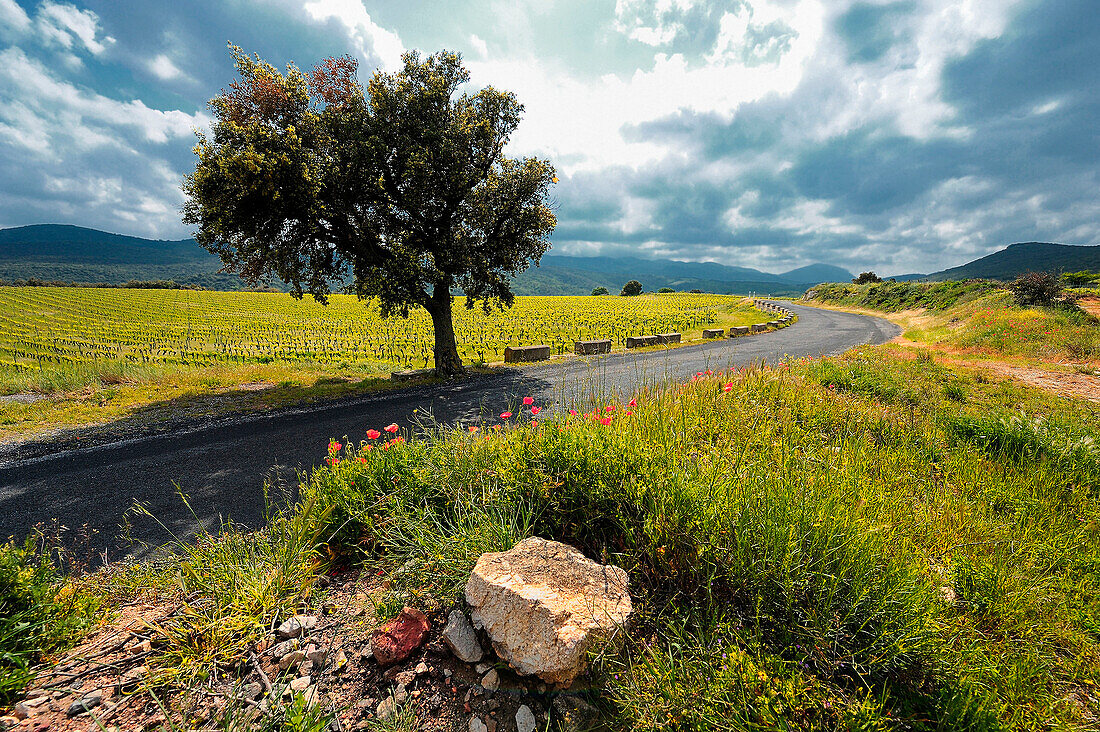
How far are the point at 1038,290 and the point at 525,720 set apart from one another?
34.1 m

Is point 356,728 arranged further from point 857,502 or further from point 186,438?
point 186,438

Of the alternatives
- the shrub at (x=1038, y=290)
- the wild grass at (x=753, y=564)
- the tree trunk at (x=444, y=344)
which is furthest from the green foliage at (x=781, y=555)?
the shrub at (x=1038, y=290)

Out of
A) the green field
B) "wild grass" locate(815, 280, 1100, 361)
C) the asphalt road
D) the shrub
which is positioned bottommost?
the asphalt road

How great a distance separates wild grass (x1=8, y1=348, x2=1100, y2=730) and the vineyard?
1449cm

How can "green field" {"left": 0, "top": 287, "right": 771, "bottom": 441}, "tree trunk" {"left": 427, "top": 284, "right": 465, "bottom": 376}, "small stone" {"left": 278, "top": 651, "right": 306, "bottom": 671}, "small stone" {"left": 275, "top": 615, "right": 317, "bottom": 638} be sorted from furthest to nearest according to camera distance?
1. "tree trunk" {"left": 427, "top": 284, "right": 465, "bottom": 376}
2. "green field" {"left": 0, "top": 287, "right": 771, "bottom": 441}
3. "small stone" {"left": 275, "top": 615, "right": 317, "bottom": 638}
4. "small stone" {"left": 278, "top": 651, "right": 306, "bottom": 671}

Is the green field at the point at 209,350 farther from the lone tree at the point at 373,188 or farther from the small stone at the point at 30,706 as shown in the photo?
the small stone at the point at 30,706

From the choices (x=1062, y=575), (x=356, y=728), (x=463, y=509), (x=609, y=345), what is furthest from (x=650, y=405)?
(x=609, y=345)

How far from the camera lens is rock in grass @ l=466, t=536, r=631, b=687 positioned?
2307 millimetres

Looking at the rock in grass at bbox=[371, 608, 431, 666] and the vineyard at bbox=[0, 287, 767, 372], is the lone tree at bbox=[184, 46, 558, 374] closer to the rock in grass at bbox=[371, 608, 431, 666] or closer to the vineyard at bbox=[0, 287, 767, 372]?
the vineyard at bbox=[0, 287, 767, 372]

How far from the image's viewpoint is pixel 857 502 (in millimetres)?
3488

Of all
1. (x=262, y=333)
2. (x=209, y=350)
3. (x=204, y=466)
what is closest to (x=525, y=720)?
(x=204, y=466)

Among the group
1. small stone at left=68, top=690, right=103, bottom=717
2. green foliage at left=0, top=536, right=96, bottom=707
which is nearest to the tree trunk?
green foliage at left=0, top=536, right=96, bottom=707

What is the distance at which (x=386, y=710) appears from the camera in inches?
91.8

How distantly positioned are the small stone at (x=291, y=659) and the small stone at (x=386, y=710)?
2.17ft
